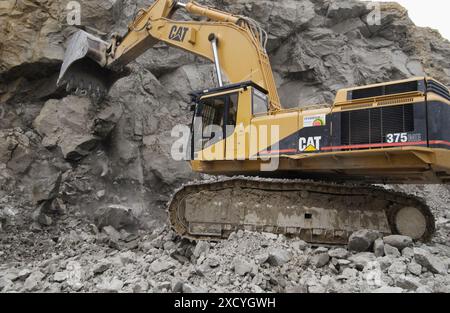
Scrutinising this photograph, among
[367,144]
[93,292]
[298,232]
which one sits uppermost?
[367,144]

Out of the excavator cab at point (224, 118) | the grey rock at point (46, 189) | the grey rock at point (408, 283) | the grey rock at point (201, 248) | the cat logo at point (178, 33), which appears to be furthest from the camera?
the cat logo at point (178, 33)

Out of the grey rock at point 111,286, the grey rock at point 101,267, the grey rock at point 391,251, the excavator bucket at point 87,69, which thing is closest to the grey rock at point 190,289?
the grey rock at point 111,286

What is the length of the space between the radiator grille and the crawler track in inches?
36.1

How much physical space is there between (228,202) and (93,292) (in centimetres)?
264

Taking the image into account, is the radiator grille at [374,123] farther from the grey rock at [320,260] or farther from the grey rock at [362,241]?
the grey rock at [320,260]

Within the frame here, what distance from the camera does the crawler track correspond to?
5770 millimetres

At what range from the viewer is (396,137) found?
16.8ft

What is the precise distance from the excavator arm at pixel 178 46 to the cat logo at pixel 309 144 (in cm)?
158

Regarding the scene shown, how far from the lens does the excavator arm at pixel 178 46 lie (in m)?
7.45

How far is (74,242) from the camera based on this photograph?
727 cm

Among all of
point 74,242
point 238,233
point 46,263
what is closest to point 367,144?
point 238,233

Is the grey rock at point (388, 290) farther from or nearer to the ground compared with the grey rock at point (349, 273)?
nearer to the ground

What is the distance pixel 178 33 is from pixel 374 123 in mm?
5293
